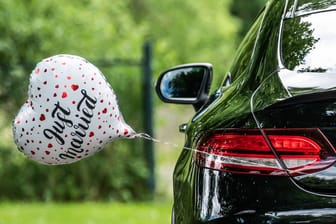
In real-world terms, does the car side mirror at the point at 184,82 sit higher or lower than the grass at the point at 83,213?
higher

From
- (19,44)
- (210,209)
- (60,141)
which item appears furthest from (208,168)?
(19,44)

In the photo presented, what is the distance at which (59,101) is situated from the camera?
11.0 ft

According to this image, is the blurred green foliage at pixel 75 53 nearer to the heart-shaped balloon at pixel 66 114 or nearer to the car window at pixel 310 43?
the heart-shaped balloon at pixel 66 114

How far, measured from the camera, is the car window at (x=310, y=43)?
286 centimetres

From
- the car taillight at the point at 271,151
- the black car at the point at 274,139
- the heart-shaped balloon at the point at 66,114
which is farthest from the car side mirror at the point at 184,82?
the car taillight at the point at 271,151

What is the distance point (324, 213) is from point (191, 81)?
1973 millimetres

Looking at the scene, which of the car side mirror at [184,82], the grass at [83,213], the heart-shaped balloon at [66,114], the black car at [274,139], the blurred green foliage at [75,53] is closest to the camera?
the black car at [274,139]

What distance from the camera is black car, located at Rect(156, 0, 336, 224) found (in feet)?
8.49

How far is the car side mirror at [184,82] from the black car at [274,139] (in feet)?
3.50

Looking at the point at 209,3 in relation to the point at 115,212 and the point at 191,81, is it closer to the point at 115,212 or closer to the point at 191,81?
the point at 115,212

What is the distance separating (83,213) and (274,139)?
5142mm

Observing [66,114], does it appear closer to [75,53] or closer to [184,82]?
[184,82]

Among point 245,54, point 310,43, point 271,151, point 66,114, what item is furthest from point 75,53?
point 271,151

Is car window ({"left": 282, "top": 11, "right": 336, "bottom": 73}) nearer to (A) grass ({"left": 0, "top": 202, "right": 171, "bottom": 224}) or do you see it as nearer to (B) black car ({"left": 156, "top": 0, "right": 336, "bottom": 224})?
(B) black car ({"left": 156, "top": 0, "right": 336, "bottom": 224})
